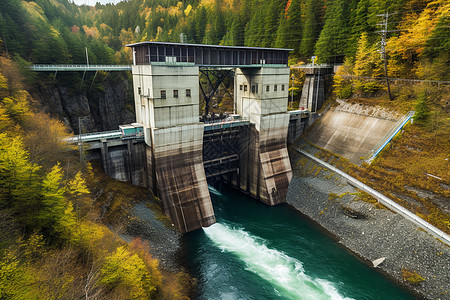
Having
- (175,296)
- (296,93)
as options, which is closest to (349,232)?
(175,296)

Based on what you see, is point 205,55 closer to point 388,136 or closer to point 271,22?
point 388,136

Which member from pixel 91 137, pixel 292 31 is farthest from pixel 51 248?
pixel 292 31

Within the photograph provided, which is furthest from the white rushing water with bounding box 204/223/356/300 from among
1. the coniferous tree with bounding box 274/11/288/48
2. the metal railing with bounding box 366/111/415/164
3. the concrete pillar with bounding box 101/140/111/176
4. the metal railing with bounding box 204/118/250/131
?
the coniferous tree with bounding box 274/11/288/48

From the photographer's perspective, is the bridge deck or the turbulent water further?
the bridge deck

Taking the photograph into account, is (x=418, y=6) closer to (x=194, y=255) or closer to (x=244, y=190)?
(x=244, y=190)

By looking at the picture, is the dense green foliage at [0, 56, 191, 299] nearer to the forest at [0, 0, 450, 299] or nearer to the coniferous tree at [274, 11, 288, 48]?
the forest at [0, 0, 450, 299]

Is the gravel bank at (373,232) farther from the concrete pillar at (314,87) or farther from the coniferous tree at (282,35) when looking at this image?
the coniferous tree at (282,35)

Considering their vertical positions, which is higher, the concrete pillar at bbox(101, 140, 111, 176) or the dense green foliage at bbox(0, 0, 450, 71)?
the dense green foliage at bbox(0, 0, 450, 71)

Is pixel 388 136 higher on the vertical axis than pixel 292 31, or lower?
lower
